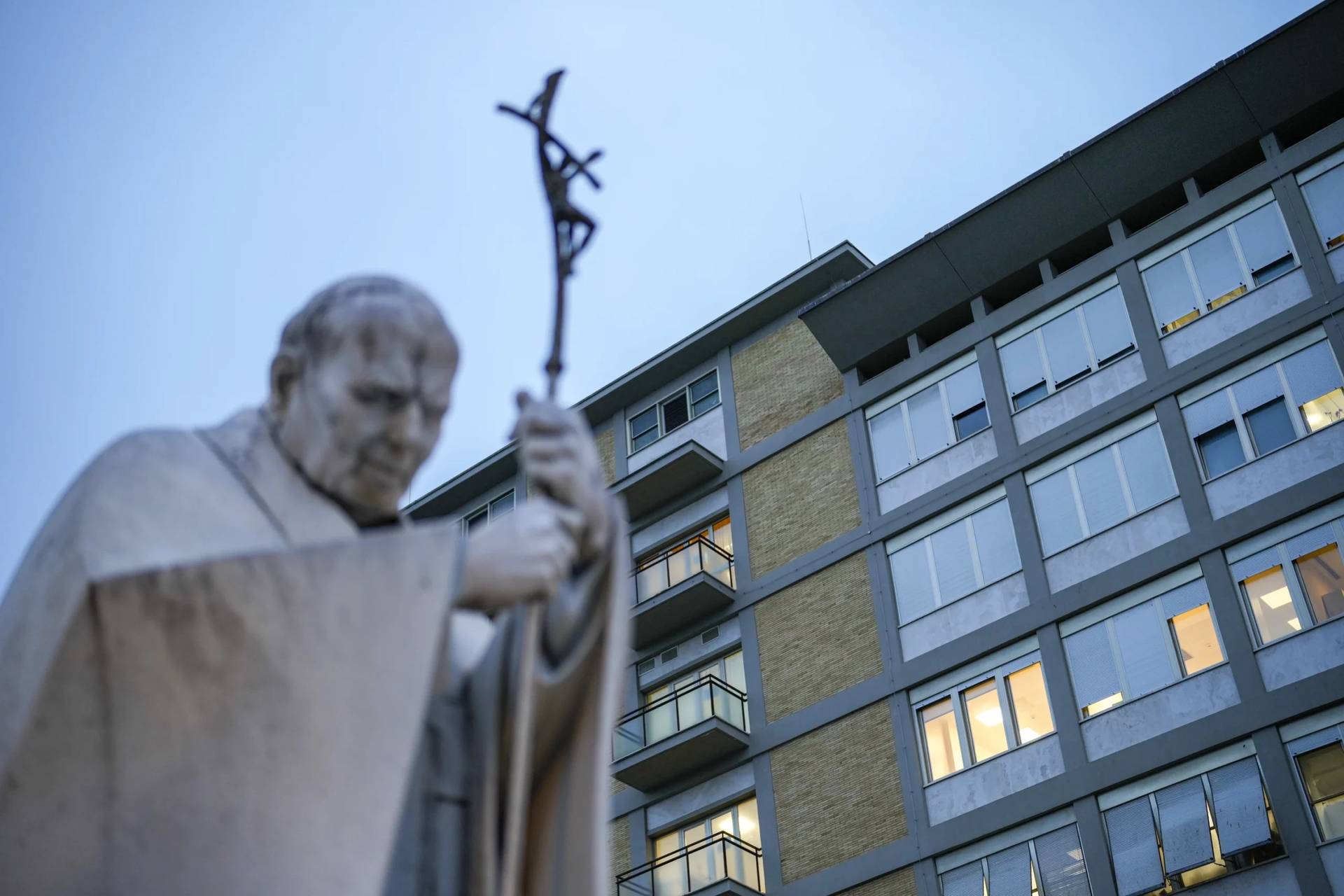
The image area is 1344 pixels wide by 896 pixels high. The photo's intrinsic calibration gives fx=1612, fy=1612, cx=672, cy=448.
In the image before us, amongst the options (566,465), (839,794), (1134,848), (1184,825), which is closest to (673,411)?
(839,794)

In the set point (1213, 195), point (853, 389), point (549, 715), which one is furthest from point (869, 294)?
point (549, 715)

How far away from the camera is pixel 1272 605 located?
1067 inches

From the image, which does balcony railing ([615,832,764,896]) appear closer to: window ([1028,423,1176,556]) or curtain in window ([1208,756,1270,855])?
window ([1028,423,1176,556])

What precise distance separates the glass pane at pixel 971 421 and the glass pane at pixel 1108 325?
8.47ft

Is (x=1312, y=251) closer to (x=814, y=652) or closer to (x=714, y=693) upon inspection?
(x=814, y=652)

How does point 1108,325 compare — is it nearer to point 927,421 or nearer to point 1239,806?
point 927,421

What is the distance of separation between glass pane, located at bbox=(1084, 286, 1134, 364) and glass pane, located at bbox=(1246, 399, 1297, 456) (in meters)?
3.13

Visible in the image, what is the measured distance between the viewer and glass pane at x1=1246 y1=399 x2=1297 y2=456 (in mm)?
28547

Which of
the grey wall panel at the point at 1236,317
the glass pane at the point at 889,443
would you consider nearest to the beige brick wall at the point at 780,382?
the glass pane at the point at 889,443

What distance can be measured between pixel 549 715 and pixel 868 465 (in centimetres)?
3121

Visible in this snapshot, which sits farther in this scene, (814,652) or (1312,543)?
(814,652)

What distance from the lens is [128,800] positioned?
311 cm

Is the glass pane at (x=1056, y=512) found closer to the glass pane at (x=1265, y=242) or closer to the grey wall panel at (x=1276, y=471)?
the grey wall panel at (x=1276, y=471)

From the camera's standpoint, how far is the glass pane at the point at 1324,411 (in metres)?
28.1
